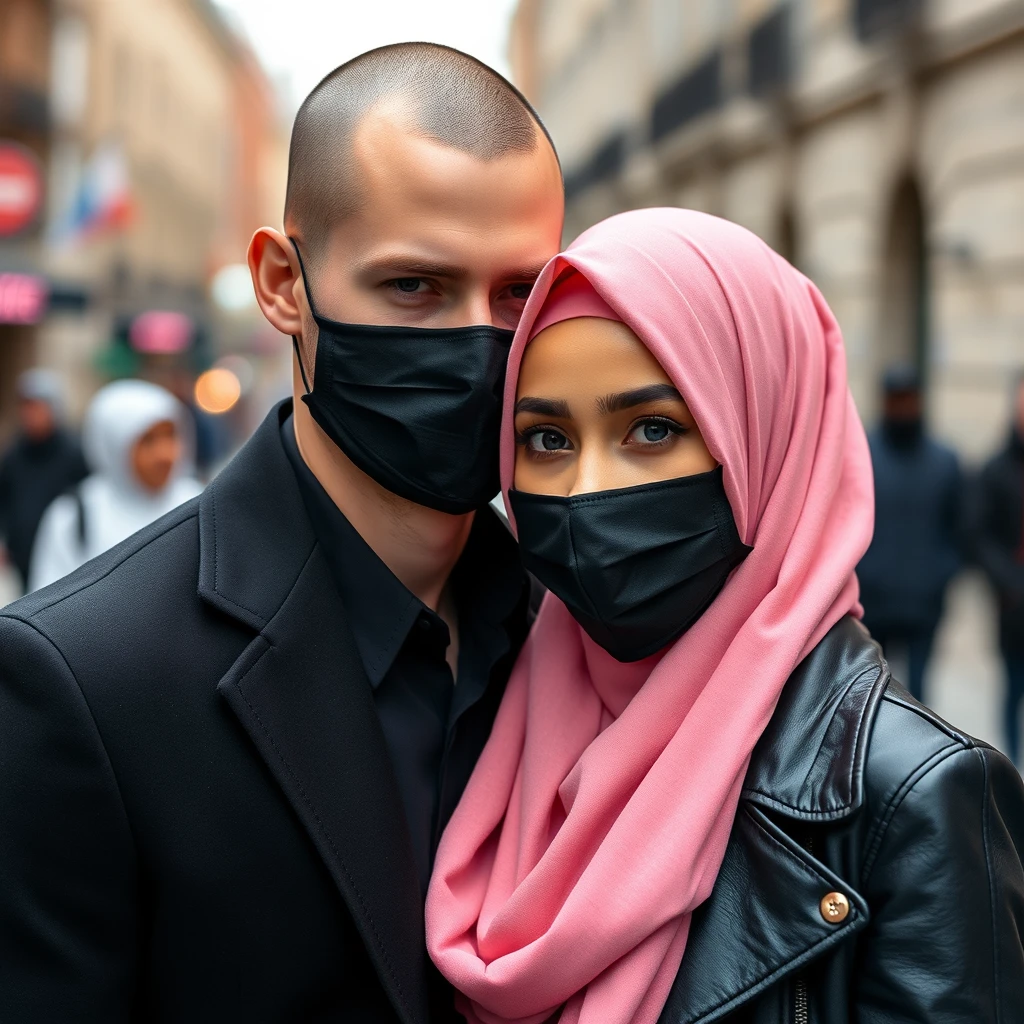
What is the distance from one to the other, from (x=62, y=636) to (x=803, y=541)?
3.50 feet

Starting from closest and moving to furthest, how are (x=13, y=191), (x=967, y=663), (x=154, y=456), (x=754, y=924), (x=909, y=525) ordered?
(x=754, y=924), (x=154, y=456), (x=909, y=525), (x=967, y=663), (x=13, y=191)

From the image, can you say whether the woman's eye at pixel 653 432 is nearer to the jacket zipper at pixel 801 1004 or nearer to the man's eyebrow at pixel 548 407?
the man's eyebrow at pixel 548 407

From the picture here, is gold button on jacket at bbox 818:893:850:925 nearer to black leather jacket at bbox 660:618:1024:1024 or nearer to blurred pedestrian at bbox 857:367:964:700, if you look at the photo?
black leather jacket at bbox 660:618:1024:1024

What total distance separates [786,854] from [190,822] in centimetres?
81

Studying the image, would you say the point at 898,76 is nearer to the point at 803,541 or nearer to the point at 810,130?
the point at 810,130

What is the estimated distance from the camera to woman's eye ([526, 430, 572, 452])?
201 centimetres

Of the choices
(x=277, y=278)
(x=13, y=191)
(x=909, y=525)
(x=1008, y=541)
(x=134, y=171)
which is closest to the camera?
(x=277, y=278)

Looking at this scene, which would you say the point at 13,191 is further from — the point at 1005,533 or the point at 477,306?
the point at 477,306

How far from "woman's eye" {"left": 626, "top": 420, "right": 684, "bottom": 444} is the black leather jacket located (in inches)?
16.4

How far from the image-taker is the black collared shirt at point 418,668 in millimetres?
2102

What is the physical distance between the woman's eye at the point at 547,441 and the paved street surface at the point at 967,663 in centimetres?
573

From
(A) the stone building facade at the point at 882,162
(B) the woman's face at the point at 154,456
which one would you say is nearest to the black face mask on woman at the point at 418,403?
(B) the woman's face at the point at 154,456

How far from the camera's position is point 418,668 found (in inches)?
86.6

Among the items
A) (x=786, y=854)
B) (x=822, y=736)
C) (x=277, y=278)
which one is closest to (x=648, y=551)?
(x=822, y=736)
